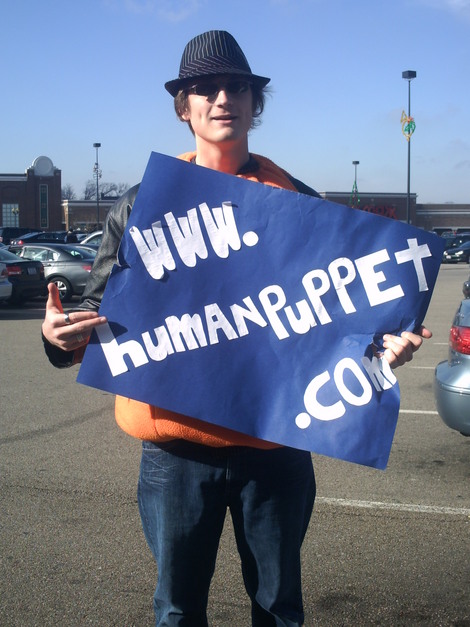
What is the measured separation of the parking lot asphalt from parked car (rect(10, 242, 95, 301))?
478 inches

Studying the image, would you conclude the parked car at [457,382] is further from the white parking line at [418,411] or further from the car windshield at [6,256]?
the car windshield at [6,256]

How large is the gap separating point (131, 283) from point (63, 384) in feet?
21.3

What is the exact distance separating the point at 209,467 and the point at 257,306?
46 cm

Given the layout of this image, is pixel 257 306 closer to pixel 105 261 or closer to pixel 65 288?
pixel 105 261

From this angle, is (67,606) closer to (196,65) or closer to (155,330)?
(155,330)

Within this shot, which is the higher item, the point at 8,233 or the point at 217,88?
the point at 8,233

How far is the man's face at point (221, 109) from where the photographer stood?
2.18 meters

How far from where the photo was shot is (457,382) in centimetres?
504

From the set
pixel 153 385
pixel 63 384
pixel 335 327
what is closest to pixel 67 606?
pixel 153 385

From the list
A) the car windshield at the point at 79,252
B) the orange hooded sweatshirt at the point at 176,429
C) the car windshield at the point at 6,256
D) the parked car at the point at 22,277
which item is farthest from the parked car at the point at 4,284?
the orange hooded sweatshirt at the point at 176,429

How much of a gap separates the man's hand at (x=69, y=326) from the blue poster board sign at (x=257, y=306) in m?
0.04

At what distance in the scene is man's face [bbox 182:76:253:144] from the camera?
2.18 meters

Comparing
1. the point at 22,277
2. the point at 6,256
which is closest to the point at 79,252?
the point at 6,256

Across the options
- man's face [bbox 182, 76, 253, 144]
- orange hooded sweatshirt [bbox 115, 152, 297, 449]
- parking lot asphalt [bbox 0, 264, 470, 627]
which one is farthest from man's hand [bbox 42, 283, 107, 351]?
parking lot asphalt [bbox 0, 264, 470, 627]
